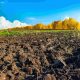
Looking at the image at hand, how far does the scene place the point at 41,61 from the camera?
7.21 meters

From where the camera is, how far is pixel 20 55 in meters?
7.51

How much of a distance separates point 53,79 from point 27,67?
3.20 ft

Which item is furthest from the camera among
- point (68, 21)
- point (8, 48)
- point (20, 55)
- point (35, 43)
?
point (68, 21)

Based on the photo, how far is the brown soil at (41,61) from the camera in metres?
6.36

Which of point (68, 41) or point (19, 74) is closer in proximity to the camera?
point (19, 74)

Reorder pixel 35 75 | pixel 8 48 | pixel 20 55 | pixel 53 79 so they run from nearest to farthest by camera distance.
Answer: pixel 53 79 < pixel 35 75 < pixel 20 55 < pixel 8 48

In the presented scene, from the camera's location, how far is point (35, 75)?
21.3ft

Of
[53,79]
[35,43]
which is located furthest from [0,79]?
[35,43]

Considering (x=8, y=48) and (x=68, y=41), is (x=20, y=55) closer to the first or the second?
(x=8, y=48)

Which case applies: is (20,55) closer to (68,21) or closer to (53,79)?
(53,79)

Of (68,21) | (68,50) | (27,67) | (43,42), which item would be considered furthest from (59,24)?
(27,67)

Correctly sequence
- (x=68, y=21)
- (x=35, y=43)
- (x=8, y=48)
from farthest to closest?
(x=68, y=21) < (x=35, y=43) < (x=8, y=48)

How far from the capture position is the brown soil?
6363 millimetres

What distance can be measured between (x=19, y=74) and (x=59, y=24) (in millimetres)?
9357
